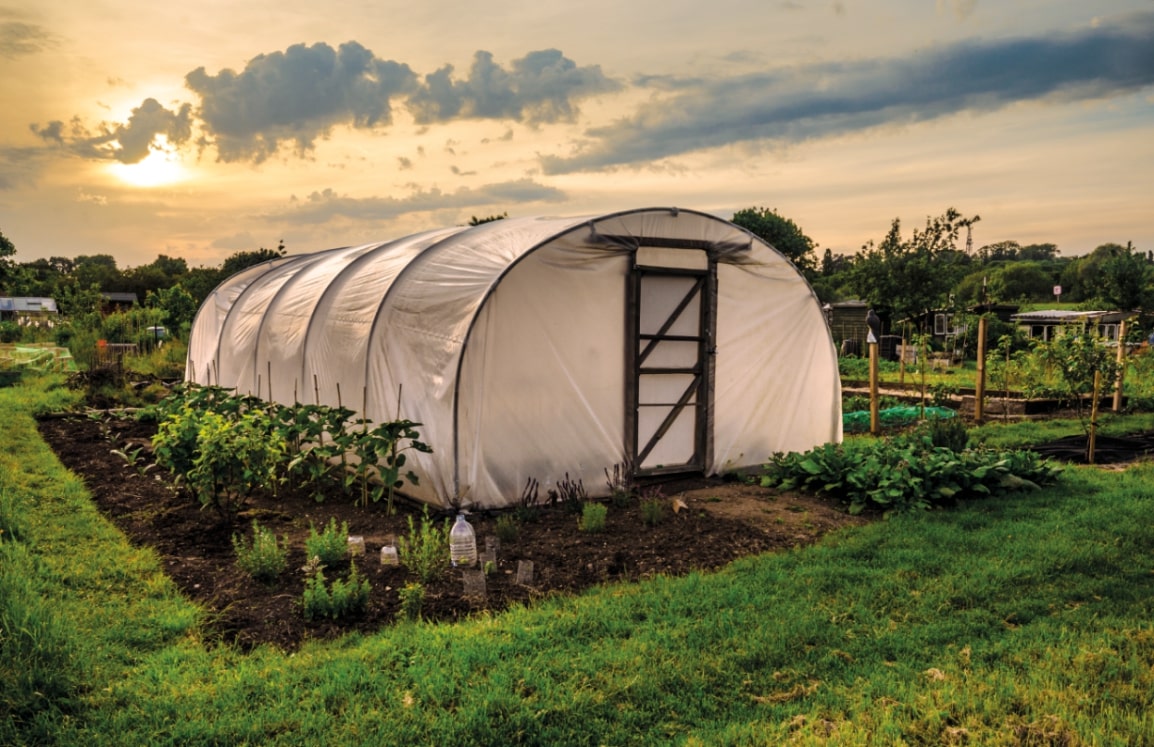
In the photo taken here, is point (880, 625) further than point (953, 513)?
No

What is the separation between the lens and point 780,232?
54.7 metres

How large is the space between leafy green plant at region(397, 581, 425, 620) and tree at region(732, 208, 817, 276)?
5035 cm

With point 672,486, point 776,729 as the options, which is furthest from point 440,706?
point 672,486

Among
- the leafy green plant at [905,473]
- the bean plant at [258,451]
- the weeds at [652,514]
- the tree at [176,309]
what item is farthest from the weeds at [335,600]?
the tree at [176,309]

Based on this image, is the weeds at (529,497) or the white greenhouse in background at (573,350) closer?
the weeds at (529,497)

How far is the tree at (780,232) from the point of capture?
176 feet

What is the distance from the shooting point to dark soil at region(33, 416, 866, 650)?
4891 mm

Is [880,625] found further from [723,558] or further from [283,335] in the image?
[283,335]

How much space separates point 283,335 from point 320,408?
3484 millimetres

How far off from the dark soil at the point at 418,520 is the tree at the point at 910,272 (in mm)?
29143

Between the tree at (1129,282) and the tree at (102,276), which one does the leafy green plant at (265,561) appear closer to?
the tree at (1129,282)

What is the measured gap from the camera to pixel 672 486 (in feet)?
27.7

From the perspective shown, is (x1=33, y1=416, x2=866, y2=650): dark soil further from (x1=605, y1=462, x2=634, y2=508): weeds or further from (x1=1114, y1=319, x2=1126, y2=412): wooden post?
(x1=1114, y1=319, x2=1126, y2=412): wooden post

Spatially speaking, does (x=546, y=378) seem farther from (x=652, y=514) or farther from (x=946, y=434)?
(x=946, y=434)
